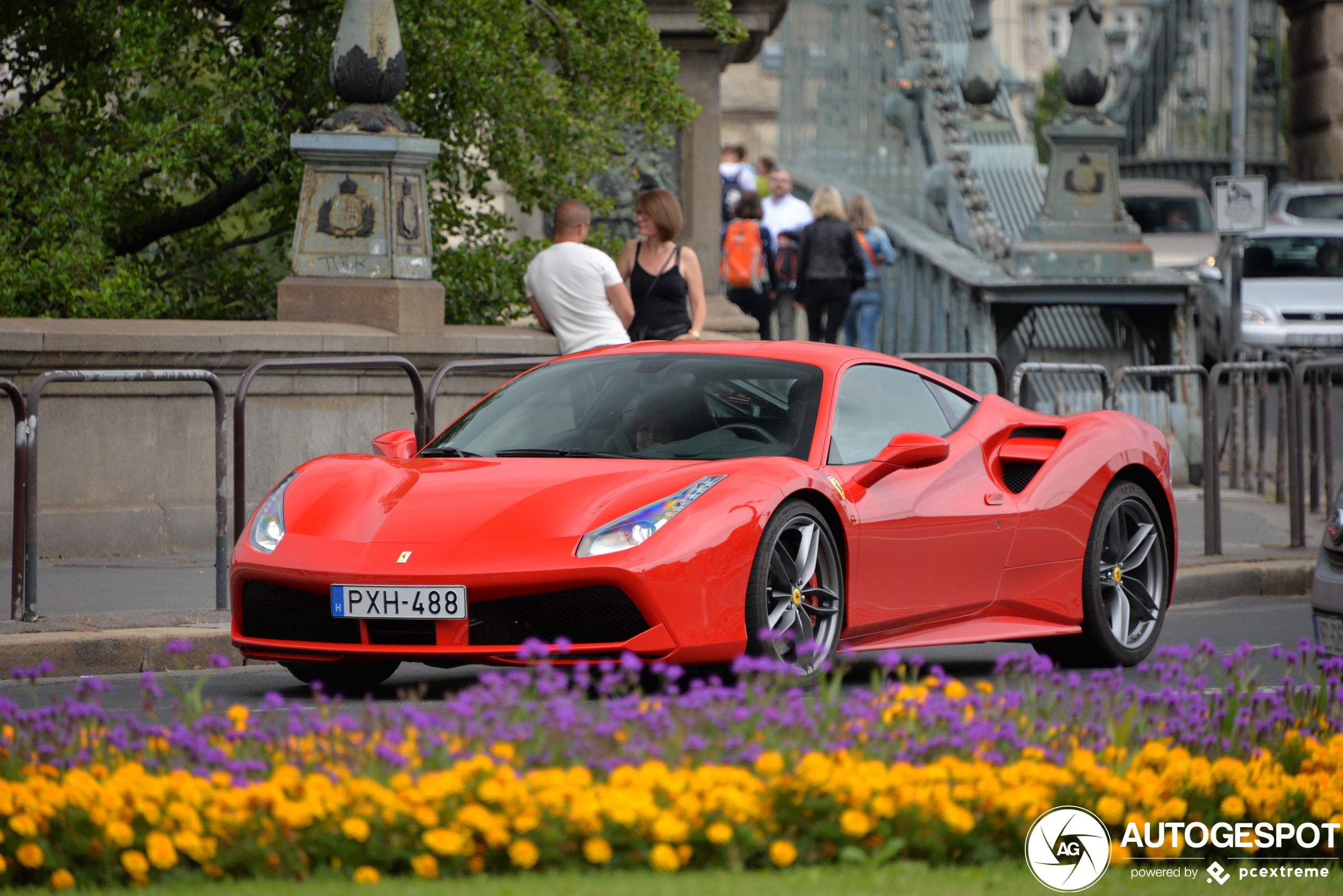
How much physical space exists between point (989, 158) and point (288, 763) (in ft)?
63.4

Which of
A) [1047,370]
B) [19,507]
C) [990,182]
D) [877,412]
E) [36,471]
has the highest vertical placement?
[990,182]

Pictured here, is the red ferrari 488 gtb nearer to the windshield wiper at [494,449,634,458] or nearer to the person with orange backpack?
the windshield wiper at [494,449,634,458]

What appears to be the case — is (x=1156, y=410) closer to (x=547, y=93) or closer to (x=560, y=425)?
(x=547, y=93)

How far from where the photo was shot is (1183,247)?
30734 millimetres

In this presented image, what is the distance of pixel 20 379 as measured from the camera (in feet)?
35.8

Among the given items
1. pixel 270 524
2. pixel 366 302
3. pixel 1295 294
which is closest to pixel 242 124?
pixel 366 302

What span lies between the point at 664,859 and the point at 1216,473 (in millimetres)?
8814

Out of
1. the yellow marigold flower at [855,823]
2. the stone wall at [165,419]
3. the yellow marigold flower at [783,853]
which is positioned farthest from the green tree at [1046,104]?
the yellow marigold flower at [783,853]

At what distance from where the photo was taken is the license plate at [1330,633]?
749 cm

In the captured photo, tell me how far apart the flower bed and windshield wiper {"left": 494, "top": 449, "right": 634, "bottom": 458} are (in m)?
2.12

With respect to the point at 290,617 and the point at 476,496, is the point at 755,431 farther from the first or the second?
the point at 290,617

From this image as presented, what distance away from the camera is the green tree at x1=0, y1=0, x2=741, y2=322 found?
14.9 m

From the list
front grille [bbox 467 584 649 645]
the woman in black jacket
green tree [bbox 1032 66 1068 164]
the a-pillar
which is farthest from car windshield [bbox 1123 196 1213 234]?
green tree [bbox 1032 66 1068 164]

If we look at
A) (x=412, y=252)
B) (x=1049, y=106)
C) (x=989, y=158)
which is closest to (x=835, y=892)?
(x=412, y=252)
